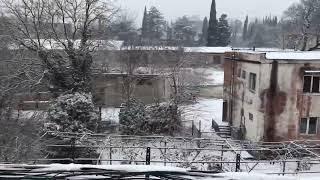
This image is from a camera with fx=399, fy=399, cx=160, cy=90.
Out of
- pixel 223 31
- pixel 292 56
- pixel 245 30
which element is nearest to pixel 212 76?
pixel 223 31

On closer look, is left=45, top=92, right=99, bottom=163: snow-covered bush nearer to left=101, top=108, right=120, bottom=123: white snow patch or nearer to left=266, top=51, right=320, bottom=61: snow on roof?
left=101, top=108, right=120, bottom=123: white snow patch

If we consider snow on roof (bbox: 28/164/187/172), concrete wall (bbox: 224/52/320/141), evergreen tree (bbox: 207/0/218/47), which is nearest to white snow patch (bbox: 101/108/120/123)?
concrete wall (bbox: 224/52/320/141)

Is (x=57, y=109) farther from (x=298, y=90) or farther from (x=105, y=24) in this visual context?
(x=298, y=90)

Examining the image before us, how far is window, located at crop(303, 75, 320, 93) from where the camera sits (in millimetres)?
21188

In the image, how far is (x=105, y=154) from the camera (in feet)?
65.6

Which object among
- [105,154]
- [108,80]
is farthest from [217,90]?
[105,154]

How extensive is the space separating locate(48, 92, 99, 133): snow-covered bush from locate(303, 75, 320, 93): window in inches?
460

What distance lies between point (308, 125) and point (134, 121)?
33.2 ft

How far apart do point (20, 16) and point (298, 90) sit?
55.6 ft

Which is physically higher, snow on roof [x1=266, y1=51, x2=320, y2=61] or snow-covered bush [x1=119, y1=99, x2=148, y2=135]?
snow on roof [x1=266, y1=51, x2=320, y2=61]

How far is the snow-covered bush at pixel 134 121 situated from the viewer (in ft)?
80.8

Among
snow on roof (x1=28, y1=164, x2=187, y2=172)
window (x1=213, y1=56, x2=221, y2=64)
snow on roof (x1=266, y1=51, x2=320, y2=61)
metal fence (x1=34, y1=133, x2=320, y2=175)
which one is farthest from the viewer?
window (x1=213, y1=56, x2=221, y2=64)

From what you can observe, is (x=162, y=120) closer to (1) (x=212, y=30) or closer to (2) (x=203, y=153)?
(2) (x=203, y=153)

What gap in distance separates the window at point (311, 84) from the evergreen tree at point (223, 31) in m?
53.7
